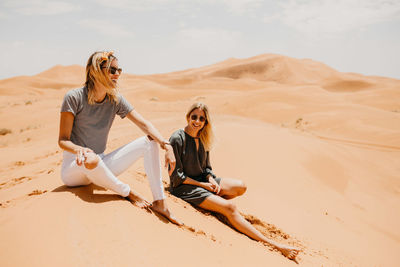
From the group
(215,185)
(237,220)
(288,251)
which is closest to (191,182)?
(215,185)

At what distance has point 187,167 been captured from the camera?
12.0 ft

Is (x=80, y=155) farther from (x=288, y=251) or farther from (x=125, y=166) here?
(x=288, y=251)

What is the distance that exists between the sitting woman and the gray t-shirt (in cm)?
77

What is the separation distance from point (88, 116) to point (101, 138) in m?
0.27

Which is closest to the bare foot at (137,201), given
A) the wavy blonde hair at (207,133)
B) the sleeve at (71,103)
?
the sleeve at (71,103)

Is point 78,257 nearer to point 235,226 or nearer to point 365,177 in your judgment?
point 235,226

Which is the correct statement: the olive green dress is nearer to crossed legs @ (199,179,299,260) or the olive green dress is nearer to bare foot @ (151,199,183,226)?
crossed legs @ (199,179,299,260)

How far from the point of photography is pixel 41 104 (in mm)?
15117

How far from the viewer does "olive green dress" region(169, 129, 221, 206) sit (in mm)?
3508

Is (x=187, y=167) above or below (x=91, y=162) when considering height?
below

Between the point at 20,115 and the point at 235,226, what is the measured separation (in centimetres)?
1235

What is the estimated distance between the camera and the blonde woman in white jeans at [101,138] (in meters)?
2.77

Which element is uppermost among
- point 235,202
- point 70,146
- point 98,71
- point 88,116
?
point 98,71

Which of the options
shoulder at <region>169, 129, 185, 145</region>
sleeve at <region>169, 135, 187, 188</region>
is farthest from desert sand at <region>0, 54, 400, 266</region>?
shoulder at <region>169, 129, 185, 145</region>
